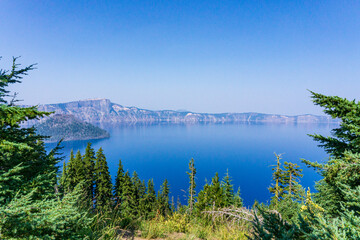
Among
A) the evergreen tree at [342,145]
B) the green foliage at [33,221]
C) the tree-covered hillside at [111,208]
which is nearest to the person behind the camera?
the tree-covered hillside at [111,208]

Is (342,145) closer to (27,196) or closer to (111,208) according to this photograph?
(111,208)

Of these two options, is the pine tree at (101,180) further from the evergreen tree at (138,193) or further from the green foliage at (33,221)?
the green foliage at (33,221)

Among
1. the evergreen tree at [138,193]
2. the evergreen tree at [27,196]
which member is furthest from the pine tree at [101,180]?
the evergreen tree at [27,196]

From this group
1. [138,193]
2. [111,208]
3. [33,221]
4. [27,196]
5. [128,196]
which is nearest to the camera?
[33,221]

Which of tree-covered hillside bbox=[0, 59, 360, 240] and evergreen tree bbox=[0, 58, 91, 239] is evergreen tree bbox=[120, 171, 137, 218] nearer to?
tree-covered hillside bbox=[0, 59, 360, 240]

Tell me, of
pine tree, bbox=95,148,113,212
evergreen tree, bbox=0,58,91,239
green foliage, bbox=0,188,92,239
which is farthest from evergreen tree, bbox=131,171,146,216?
green foliage, bbox=0,188,92,239

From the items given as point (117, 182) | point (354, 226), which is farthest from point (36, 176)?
point (117, 182)

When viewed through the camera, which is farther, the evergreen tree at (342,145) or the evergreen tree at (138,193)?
the evergreen tree at (138,193)

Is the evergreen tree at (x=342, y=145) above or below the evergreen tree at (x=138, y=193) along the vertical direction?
above

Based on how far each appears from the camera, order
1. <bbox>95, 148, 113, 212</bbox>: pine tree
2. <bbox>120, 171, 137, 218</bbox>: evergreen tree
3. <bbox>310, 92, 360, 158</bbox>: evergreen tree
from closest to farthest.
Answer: <bbox>310, 92, 360, 158</bbox>: evergreen tree < <bbox>95, 148, 113, 212</bbox>: pine tree < <bbox>120, 171, 137, 218</bbox>: evergreen tree

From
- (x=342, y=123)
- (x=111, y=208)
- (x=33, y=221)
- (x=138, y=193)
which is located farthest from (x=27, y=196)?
(x=138, y=193)

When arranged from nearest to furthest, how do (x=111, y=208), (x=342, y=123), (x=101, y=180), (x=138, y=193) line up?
1. (x=111, y=208)
2. (x=342, y=123)
3. (x=101, y=180)
4. (x=138, y=193)

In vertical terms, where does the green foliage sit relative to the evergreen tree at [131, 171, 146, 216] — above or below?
above

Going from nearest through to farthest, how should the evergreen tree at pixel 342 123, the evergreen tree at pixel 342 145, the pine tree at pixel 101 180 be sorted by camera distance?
the evergreen tree at pixel 342 145 < the evergreen tree at pixel 342 123 < the pine tree at pixel 101 180
